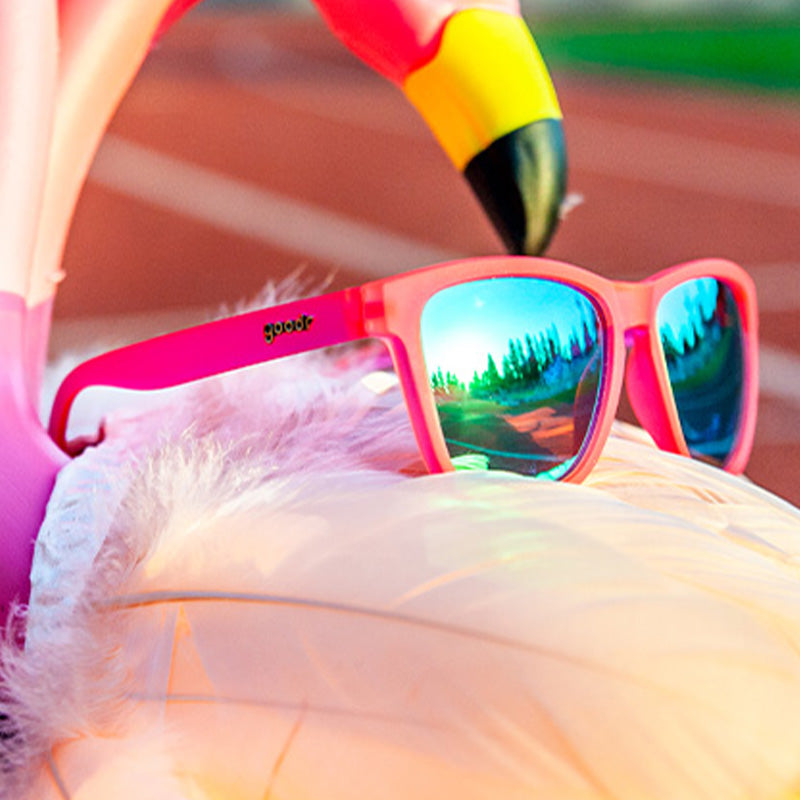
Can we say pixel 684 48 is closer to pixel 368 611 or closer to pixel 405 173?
pixel 405 173

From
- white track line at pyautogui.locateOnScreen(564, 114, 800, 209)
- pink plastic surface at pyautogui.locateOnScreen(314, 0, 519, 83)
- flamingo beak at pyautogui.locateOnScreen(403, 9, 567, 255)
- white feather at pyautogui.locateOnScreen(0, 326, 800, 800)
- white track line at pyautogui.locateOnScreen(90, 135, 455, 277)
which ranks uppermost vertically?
Answer: pink plastic surface at pyautogui.locateOnScreen(314, 0, 519, 83)

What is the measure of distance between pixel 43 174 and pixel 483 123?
0.29 meters

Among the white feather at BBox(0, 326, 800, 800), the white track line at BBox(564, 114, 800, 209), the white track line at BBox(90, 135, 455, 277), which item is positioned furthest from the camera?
the white track line at BBox(564, 114, 800, 209)

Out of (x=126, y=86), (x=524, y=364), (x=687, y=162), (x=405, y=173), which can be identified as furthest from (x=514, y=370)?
(x=687, y=162)

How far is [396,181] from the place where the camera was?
13.6 ft

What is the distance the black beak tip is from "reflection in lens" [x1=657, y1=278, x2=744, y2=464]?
13cm

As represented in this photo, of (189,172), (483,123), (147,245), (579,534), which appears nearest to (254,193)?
(189,172)

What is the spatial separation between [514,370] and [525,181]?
0.25 meters

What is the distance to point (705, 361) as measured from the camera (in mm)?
748

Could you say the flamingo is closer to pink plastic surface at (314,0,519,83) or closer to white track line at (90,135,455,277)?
pink plastic surface at (314,0,519,83)

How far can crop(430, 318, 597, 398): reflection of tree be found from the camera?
58 cm

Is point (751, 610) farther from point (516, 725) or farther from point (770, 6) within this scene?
point (770, 6)

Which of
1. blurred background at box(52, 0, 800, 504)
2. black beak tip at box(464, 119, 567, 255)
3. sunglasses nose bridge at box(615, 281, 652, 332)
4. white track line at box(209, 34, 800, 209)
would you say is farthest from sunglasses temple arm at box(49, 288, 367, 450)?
white track line at box(209, 34, 800, 209)

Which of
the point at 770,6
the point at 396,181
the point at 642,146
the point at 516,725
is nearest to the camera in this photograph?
the point at 516,725
